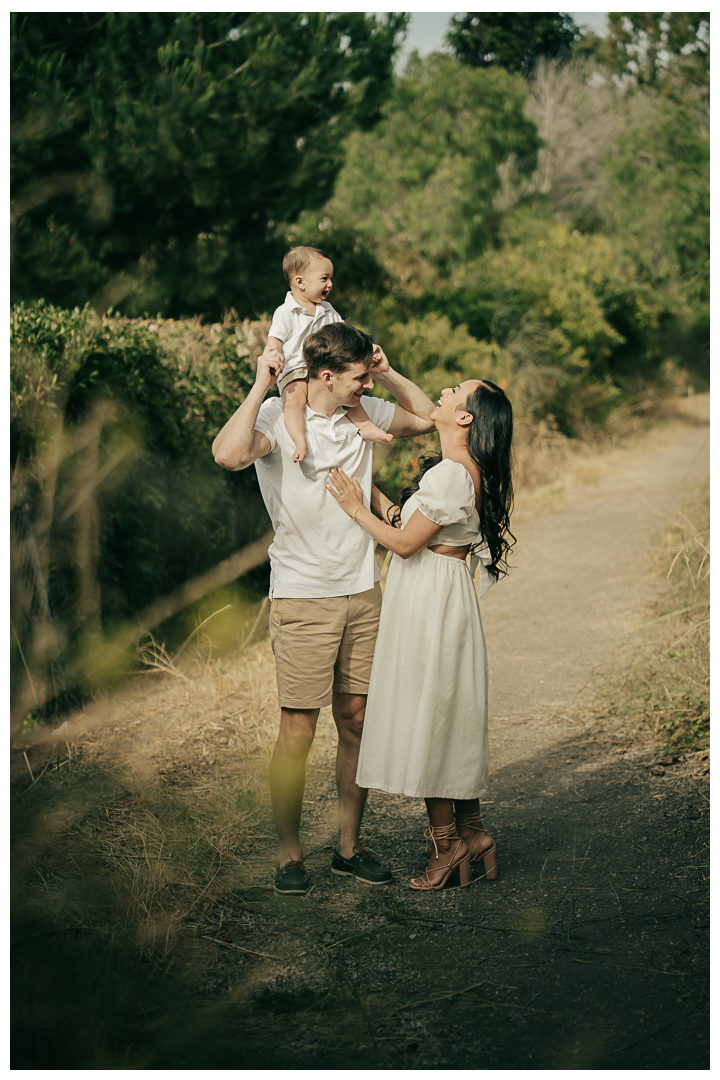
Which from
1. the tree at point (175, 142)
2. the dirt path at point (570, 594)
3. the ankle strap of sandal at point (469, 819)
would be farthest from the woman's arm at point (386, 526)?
the tree at point (175, 142)

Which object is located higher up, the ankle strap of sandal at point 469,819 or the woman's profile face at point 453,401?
the woman's profile face at point 453,401

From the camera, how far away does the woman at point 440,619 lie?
2.95m

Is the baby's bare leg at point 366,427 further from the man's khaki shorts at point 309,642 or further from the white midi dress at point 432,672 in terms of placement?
the man's khaki shorts at point 309,642

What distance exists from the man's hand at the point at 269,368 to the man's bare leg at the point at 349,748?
1.11 m

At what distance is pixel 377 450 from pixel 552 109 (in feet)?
65.0

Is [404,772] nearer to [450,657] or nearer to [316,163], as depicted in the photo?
[450,657]

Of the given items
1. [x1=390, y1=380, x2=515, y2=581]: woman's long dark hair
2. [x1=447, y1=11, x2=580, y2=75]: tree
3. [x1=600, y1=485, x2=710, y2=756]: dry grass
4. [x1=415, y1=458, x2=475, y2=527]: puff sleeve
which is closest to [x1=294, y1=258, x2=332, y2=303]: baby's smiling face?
[x1=390, y1=380, x2=515, y2=581]: woman's long dark hair

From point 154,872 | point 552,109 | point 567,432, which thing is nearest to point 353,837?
point 154,872

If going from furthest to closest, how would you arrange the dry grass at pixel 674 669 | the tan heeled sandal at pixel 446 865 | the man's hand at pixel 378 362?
1. the dry grass at pixel 674 669
2. the tan heeled sandal at pixel 446 865
3. the man's hand at pixel 378 362

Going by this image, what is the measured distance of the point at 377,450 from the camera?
8.25 metres

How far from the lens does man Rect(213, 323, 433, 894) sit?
9.77 ft

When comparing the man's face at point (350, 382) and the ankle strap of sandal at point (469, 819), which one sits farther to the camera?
the ankle strap of sandal at point (469, 819)

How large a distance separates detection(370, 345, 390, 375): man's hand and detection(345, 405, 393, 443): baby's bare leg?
0.44 feet

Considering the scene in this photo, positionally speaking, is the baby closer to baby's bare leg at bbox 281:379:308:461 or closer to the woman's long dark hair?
baby's bare leg at bbox 281:379:308:461
